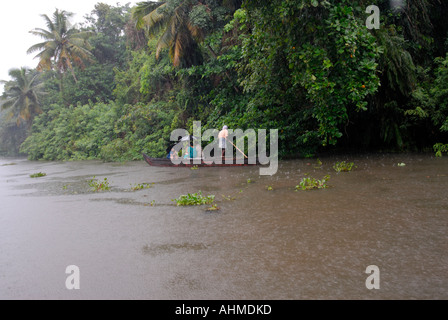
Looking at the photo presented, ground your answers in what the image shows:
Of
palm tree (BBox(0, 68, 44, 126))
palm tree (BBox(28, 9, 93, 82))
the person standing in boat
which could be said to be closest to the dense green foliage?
the person standing in boat

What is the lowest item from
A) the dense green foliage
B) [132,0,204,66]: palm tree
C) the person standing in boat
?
the person standing in boat

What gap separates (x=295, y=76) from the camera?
9820 mm

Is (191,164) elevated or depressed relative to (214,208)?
elevated

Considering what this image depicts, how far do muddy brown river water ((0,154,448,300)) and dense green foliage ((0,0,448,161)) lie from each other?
334 cm

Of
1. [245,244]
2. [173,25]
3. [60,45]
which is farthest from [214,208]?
[60,45]

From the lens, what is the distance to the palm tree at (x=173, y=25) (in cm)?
1567

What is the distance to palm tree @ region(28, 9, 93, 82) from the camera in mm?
29188

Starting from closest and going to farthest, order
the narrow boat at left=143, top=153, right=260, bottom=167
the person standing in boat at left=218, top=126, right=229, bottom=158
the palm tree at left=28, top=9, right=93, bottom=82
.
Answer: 1. the narrow boat at left=143, top=153, right=260, bottom=167
2. the person standing in boat at left=218, top=126, right=229, bottom=158
3. the palm tree at left=28, top=9, right=93, bottom=82

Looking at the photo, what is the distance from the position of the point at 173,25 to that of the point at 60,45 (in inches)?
751

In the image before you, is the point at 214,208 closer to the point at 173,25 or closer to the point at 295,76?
the point at 295,76

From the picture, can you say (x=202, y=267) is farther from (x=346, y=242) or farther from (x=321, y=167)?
(x=321, y=167)

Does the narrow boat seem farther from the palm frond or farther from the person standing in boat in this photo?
the palm frond
